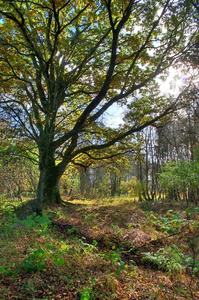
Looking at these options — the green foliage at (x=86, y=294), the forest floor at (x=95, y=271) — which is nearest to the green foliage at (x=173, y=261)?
the forest floor at (x=95, y=271)

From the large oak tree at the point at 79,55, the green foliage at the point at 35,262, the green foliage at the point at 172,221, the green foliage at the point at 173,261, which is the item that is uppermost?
the large oak tree at the point at 79,55

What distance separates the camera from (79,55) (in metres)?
7.36

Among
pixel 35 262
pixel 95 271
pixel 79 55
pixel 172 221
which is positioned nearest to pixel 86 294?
pixel 95 271

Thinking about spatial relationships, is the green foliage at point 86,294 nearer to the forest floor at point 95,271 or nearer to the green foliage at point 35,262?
the forest floor at point 95,271

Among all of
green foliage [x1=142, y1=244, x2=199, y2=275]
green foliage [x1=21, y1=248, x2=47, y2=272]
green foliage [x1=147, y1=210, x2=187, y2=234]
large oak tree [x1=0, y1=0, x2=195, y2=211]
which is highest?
large oak tree [x1=0, y1=0, x2=195, y2=211]

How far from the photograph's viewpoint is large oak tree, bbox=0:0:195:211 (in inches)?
227

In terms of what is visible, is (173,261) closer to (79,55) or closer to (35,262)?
(35,262)

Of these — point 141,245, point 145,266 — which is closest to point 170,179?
point 141,245

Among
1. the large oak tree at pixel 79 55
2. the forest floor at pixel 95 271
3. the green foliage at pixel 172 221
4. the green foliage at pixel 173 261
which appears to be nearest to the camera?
the forest floor at pixel 95 271

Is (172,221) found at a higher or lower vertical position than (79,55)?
lower

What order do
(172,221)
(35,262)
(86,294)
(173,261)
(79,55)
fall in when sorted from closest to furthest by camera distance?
(86,294) < (172,221) < (35,262) < (173,261) < (79,55)

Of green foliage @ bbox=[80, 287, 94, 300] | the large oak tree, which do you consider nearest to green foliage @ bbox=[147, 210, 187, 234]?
green foliage @ bbox=[80, 287, 94, 300]

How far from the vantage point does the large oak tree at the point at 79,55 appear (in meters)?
5.78

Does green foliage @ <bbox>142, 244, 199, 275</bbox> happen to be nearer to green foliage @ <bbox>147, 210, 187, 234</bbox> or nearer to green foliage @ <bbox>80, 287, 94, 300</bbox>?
green foliage @ <bbox>147, 210, 187, 234</bbox>
